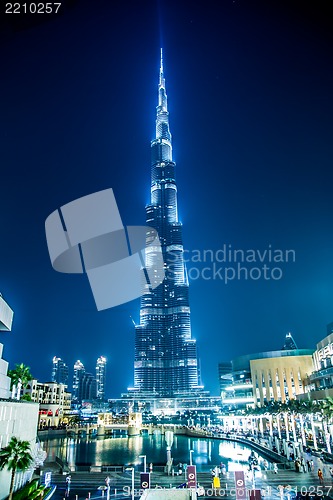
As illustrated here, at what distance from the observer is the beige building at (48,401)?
164 meters

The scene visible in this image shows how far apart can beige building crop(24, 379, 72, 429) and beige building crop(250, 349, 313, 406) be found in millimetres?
91088

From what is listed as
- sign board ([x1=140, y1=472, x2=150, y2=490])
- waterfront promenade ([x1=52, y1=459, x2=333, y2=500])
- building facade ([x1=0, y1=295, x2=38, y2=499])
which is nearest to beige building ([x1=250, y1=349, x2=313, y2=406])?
waterfront promenade ([x1=52, y1=459, x2=333, y2=500])

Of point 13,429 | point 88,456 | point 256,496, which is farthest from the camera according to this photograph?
point 88,456

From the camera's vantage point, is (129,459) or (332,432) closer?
(332,432)

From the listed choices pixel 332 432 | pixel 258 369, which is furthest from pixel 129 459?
pixel 258 369

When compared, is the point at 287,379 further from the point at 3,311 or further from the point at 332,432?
the point at 3,311

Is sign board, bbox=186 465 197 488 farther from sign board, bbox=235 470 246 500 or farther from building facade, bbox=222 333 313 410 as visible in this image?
building facade, bbox=222 333 313 410

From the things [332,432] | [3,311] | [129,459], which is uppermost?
[3,311]

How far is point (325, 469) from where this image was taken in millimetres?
48625

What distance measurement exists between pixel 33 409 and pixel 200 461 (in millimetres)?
47677

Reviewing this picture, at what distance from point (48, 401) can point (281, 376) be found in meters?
107

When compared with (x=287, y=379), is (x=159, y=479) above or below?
below

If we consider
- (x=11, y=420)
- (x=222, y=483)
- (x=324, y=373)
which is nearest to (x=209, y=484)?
(x=222, y=483)

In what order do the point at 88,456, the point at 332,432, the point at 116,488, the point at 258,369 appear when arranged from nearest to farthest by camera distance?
1. the point at 116,488
2. the point at 332,432
3. the point at 88,456
4. the point at 258,369
